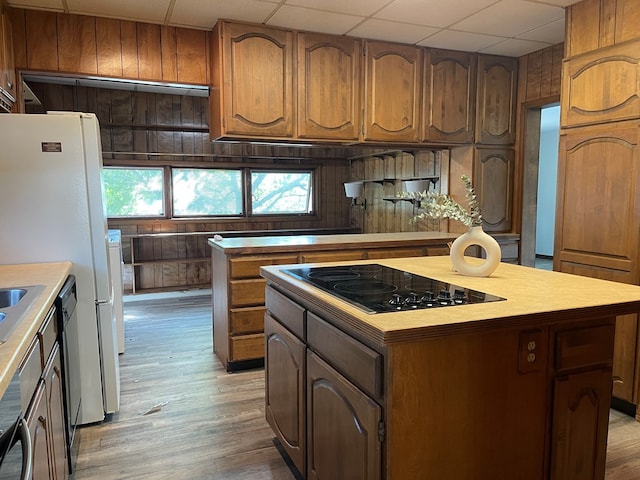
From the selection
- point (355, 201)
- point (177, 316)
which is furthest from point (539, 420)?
point (355, 201)

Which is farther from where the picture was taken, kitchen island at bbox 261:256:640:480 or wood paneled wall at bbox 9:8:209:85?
wood paneled wall at bbox 9:8:209:85

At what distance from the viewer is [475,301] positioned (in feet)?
4.84

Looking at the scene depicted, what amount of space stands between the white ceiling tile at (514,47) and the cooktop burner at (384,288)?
2502 millimetres

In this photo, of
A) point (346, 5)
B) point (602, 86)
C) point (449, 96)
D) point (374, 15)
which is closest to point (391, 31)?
point (374, 15)

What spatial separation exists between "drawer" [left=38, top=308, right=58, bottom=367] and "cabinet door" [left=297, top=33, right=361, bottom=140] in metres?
2.19

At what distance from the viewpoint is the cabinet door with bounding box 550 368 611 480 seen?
144cm

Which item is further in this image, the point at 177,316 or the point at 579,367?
the point at 177,316

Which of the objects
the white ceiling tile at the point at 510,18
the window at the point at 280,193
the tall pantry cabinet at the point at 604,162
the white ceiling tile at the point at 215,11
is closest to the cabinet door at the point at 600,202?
the tall pantry cabinet at the point at 604,162

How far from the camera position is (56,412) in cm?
166

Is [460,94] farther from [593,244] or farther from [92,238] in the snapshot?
[92,238]

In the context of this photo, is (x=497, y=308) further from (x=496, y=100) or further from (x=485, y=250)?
(x=496, y=100)

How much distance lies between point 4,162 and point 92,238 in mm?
513

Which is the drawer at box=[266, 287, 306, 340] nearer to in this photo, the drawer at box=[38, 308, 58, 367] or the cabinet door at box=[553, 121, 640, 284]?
the drawer at box=[38, 308, 58, 367]

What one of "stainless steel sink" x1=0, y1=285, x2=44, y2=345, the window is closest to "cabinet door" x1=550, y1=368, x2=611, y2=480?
"stainless steel sink" x1=0, y1=285, x2=44, y2=345
